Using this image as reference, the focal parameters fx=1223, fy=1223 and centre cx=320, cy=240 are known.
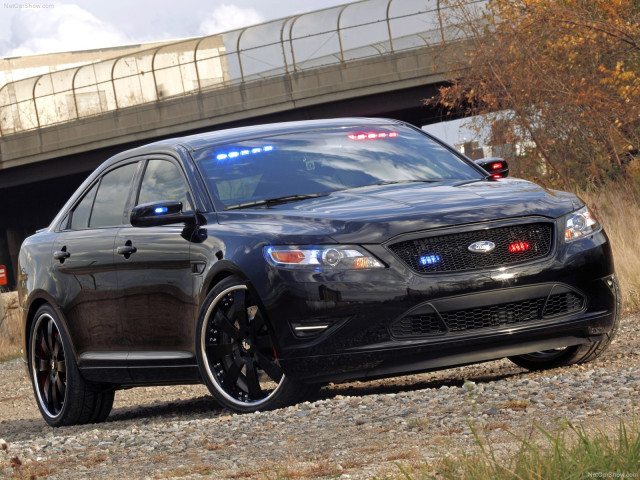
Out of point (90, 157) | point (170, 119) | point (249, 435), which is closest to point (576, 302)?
point (249, 435)

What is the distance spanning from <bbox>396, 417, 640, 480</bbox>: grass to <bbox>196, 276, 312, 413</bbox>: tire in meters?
2.59

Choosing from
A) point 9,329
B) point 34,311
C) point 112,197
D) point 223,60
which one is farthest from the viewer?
point 223,60

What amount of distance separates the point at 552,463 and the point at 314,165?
4.12 metres

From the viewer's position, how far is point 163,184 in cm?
783

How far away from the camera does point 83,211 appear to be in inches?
340

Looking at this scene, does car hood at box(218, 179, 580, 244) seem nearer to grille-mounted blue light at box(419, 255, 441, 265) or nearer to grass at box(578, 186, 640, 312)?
grille-mounted blue light at box(419, 255, 441, 265)

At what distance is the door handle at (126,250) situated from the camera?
7.56 meters

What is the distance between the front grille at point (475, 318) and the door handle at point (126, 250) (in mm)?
2086

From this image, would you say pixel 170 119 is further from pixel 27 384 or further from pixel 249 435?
pixel 249 435

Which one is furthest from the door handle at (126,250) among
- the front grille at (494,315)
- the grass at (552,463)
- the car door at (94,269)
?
the grass at (552,463)

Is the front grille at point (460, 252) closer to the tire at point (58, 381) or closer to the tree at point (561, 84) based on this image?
the tire at point (58, 381)

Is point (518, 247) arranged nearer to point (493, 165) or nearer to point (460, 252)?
point (460, 252)

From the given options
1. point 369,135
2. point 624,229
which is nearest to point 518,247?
point 369,135

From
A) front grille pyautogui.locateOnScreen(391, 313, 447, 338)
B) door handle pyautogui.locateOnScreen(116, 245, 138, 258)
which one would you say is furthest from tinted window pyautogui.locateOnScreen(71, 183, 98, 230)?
front grille pyautogui.locateOnScreen(391, 313, 447, 338)
